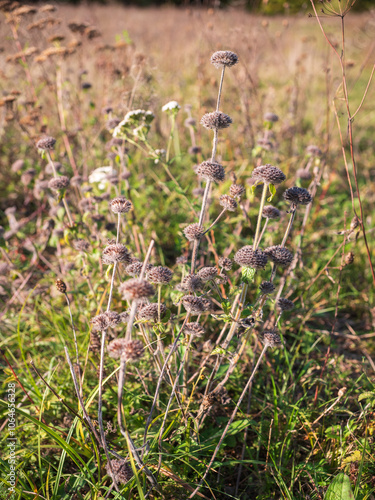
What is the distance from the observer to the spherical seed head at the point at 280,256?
5.38 feet

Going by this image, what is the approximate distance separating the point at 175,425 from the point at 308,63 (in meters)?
9.29

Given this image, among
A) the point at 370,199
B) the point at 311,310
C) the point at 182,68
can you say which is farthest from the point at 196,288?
the point at 182,68

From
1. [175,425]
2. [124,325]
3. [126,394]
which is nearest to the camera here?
[175,425]

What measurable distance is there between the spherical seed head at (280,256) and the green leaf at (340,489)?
108 cm

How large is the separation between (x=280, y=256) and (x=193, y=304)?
497mm

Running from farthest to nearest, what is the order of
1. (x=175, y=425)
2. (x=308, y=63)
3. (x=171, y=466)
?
1. (x=308, y=63)
2. (x=175, y=425)
3. (x=171, y=466)

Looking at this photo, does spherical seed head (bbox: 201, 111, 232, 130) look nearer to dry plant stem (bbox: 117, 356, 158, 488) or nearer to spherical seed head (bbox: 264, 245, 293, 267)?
spherical seed head (bbox: 264, 245, 293, 267)

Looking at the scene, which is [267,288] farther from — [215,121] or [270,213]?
[215,121]

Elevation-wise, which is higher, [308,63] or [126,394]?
[308,63]

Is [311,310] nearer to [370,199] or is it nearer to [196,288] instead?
[196,288]

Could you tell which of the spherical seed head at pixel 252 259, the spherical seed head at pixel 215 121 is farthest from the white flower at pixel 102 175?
the spherical seed head at pixel 252 259

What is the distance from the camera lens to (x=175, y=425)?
1.98 meters

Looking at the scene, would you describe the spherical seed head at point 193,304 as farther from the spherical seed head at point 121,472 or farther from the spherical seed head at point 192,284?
the spherical seed head at point 121,472

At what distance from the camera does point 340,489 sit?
5.36 feet
